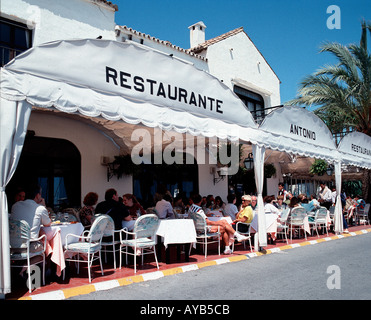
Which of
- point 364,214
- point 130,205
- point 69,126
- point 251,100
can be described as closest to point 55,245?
point 130,205

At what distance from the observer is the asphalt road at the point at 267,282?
5.04 meters

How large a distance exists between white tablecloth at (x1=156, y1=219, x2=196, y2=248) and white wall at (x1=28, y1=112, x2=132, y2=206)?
4.58 m

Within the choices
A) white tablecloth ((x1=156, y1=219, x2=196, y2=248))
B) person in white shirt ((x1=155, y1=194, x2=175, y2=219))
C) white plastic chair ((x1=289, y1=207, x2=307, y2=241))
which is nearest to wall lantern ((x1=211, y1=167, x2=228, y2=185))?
→ white plastic chair ((x1=289, y1=207, x2=307, y2=241))

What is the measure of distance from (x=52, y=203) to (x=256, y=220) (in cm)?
605

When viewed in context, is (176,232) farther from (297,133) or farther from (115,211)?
(297,133)

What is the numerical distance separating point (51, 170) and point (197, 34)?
1102 cm

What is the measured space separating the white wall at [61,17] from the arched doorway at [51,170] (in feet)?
10.1

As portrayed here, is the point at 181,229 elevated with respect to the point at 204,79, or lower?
lower

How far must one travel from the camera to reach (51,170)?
1050cm

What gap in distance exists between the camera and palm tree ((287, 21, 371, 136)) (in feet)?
54.3

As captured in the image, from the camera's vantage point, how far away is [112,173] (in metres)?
11.5

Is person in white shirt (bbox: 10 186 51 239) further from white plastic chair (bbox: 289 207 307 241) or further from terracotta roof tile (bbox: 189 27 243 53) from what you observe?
terracotta roof tile (bbox: 189 27 243 53)
